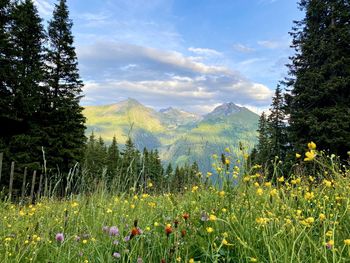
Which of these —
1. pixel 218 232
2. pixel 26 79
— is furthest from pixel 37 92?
pixel 218 232

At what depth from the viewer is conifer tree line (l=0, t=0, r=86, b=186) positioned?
21375 mm

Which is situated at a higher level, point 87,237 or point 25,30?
point 25,30

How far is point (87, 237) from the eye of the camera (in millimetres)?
2836

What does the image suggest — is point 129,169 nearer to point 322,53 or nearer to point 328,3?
point 322,53

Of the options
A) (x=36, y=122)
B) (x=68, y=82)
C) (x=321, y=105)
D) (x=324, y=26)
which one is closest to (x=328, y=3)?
(x=324, y=26)

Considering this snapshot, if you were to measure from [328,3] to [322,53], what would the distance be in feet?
12.8

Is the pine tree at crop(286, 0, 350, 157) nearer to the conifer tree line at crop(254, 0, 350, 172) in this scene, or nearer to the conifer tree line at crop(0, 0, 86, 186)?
the conifer tree line at crop(254, 0, 350, 172)

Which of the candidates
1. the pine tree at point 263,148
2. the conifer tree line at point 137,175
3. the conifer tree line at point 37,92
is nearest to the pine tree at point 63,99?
the conifer tree line at point 37,92

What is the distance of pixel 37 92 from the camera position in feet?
75.0

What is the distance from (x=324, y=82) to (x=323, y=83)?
15.1 inches

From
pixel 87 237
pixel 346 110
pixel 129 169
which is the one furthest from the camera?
pixel 346 110

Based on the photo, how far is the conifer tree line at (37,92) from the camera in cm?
2138

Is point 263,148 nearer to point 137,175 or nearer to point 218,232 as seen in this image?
point 137,175

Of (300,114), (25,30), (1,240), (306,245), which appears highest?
(25,30)
